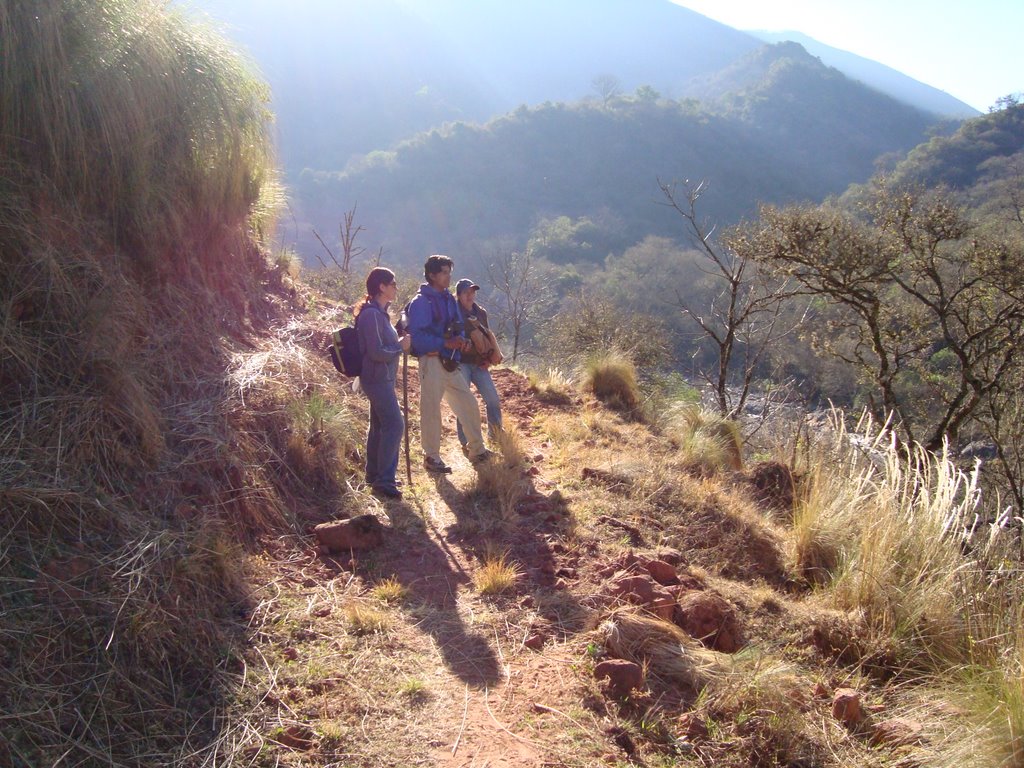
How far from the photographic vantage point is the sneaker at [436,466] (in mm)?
5973

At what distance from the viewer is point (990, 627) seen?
3.24 metres

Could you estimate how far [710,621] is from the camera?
3.63m

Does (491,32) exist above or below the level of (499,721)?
above

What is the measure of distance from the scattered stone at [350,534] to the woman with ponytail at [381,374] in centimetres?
81

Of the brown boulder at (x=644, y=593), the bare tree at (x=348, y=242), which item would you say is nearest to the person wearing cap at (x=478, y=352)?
the brown boulder at (x=644, y=593)

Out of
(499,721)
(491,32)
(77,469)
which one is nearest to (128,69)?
(77,469)

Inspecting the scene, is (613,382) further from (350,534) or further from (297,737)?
(297,737)

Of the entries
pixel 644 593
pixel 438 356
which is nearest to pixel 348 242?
pixel 438 356

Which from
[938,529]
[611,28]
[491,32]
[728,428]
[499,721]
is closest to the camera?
[499,721]

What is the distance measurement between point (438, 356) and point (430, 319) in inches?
12.2

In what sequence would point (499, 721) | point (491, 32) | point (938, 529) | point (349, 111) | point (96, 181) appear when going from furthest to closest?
point (491, 32)
point (349, 111)
point (96, 181)
point (938, 529)
point (499, 721)

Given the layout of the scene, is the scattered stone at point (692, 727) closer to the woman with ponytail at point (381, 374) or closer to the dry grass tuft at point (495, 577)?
the dry grass tuft at point (495, 577)

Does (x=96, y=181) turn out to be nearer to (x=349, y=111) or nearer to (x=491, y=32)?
(x=349, y=111)

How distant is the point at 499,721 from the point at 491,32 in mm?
129976
